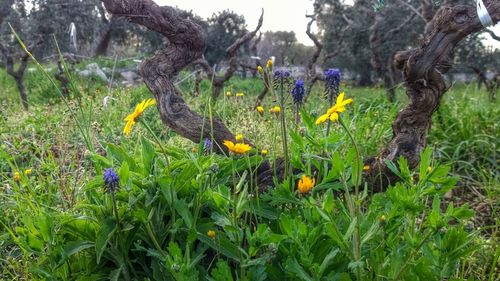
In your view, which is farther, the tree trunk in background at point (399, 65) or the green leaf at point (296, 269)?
the tree trunk in background at point (399, 65)

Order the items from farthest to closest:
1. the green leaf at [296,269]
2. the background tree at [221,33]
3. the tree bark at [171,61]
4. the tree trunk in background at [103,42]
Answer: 1. the tree trunk in background at [103,42]
2. the background tree at [221,33]
3. the tree bark at [171,61]
4. the green leaf at [296,269]

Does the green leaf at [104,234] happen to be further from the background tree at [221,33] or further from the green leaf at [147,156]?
the background tree at [221,33]

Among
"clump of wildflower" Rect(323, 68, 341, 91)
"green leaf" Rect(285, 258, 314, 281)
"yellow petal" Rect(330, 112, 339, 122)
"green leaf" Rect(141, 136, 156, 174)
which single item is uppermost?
"clump of wildflower" Rect(323, 68, 341, 91)

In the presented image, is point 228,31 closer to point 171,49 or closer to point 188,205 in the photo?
point 171,49

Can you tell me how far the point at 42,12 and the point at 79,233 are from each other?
1210cm

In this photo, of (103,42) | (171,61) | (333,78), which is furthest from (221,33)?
(333,78)

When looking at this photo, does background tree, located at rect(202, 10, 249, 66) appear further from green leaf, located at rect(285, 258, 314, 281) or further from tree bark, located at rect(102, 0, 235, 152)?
green leaf, located at rect(285, 258, 314, 281)

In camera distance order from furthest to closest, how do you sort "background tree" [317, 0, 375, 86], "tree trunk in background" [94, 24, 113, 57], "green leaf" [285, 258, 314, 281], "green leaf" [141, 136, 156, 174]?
"tree trunk in background" [94, 24, 113, 57], "background tree" [317, 0, 375, 86], "green leaf" [141, 136, 156, 174], "green leaf" [285, 258, 314, 281]

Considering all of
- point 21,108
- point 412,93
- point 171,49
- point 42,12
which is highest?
point 42,12

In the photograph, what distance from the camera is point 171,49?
7.79 ft

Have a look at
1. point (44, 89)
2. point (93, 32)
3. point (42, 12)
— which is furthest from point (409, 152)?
point (93, 32)

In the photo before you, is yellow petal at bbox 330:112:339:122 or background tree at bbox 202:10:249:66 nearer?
yellow petal at bbox 330:112:339:122

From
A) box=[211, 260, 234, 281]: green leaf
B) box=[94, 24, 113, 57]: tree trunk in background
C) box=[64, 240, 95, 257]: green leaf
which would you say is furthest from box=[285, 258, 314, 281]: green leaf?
box=[94, 24, 113, 57]: tree trunk in background

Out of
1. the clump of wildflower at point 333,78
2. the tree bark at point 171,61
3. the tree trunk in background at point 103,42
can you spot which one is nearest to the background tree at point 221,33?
the tree trunk in background at point 103,42
